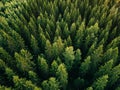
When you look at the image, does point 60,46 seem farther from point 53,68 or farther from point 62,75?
point 62,75

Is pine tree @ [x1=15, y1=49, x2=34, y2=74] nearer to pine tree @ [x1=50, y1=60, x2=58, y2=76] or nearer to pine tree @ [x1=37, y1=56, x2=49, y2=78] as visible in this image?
pine tree @ [x1=37, y1=56, x2=49, y2=78]

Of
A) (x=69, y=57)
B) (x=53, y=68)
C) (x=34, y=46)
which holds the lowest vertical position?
(x=53, y=68)

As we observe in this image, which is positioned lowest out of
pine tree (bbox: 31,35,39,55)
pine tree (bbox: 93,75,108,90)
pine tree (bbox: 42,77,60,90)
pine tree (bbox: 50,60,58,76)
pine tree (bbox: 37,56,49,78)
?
pine tree (bbox: 93,75,108,90)

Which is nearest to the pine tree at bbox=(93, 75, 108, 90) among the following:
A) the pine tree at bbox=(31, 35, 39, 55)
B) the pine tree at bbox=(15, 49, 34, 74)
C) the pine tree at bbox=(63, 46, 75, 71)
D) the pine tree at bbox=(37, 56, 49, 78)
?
the pine tree at bbox=(63, 46, 75, 71)

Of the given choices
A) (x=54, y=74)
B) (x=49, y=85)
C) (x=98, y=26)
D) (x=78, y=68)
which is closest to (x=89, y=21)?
(x=98, y=26)

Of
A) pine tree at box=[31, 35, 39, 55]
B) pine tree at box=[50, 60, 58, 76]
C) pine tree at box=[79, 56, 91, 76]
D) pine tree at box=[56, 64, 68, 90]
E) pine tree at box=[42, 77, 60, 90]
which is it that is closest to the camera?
pine tree at box=[42, 77, 60, 90]

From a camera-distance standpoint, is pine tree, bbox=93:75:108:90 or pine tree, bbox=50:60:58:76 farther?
pine tree, bbox=50:60:58:76

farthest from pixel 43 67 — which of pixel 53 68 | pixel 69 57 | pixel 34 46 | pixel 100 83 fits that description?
pixel 100 83

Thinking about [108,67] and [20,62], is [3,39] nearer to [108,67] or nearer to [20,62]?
[20,62]
